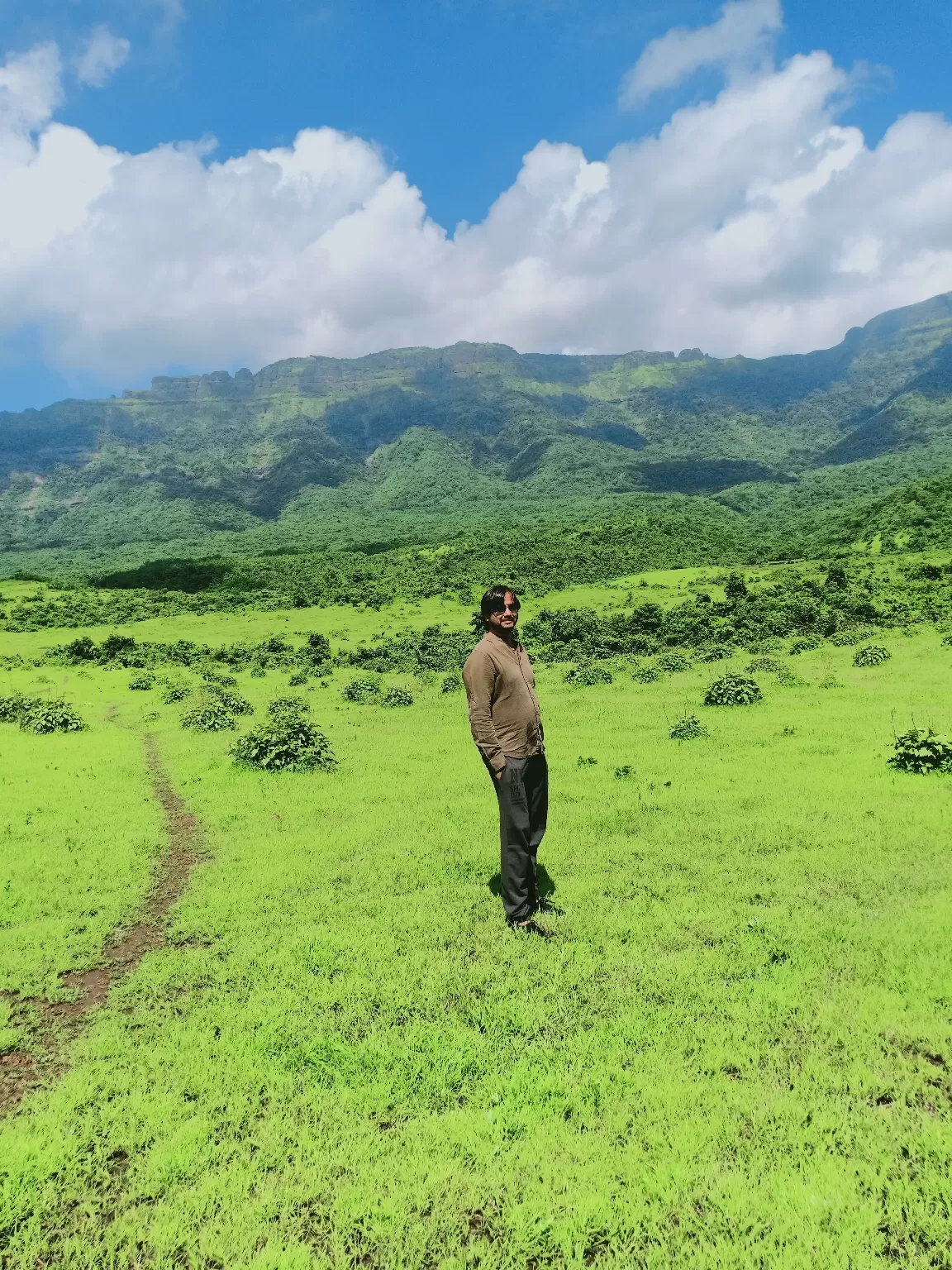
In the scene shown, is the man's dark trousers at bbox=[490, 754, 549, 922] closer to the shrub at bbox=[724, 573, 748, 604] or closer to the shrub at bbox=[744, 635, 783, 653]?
the shrub at bbox=[744, 635, 783, 653]

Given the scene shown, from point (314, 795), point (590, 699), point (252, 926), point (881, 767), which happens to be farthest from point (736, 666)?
point (252, 926)

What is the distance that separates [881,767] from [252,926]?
13825 millimetres

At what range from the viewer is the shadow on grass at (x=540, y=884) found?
10.4 meters

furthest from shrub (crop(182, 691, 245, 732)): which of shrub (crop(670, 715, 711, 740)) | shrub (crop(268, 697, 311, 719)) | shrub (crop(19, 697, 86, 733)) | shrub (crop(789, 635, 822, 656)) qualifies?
shrub (crop(789, 635, 822, 656))

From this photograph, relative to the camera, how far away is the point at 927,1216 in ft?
15.7

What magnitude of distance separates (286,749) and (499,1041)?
13.8 meters

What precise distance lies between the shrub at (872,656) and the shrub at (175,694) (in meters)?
33.0

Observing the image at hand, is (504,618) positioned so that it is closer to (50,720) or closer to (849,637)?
(50,720)

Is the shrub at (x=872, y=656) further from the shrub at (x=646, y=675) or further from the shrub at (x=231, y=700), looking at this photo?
the shrub at (x=231, y=700)

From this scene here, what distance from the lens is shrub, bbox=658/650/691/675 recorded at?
36812mm

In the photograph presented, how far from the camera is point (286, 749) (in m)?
19.6

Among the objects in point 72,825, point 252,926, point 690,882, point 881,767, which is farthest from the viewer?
point 881,767

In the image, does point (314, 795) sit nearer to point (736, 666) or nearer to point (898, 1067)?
point (898, 1067)

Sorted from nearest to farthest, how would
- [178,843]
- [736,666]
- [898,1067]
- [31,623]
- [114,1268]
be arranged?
1. [114,1268]
2. [898,1067]
3. [178,843]
4. [736,666]
5. [31,623]
